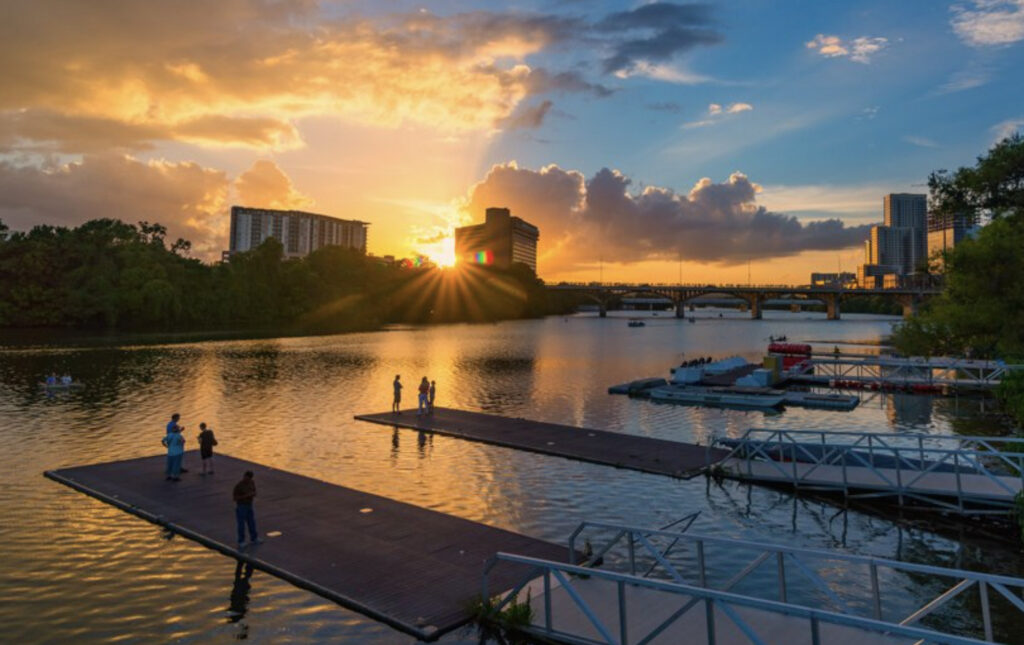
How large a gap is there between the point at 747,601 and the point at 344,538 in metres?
11.6

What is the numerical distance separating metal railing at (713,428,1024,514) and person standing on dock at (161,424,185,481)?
2102 centimetres

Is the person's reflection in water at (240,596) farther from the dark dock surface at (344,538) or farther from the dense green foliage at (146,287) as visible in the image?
the dense green foliage at (146,287)

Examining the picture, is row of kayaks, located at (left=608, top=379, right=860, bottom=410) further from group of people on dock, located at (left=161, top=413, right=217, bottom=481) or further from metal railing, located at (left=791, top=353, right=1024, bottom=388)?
group of people on dock, located at (left=161, top=413, right=217, bottom=481)

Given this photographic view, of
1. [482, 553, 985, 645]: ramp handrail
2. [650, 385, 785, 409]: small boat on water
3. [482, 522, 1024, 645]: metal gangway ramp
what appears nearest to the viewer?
[482, 553, 985, 645]: ramp handrail

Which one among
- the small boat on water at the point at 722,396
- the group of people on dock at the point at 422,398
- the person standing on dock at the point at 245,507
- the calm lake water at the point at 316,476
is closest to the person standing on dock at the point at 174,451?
the calm lake water at the point at 316,476

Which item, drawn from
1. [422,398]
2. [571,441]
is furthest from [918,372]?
[422,398]

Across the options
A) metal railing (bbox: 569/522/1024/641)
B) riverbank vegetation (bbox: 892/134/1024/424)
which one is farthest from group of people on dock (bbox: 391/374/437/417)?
riverbank vegetation (bbox: 892/134/1024/424)

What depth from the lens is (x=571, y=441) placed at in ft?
101

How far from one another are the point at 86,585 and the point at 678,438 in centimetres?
2707

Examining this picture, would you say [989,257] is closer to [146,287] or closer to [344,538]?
[344,538]

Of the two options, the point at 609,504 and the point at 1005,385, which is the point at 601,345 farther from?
the point at 609,504

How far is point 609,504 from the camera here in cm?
2145

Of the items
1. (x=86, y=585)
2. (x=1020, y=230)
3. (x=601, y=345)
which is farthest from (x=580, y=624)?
(x=601, y=345)

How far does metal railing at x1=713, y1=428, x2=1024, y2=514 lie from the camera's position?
806 inches
